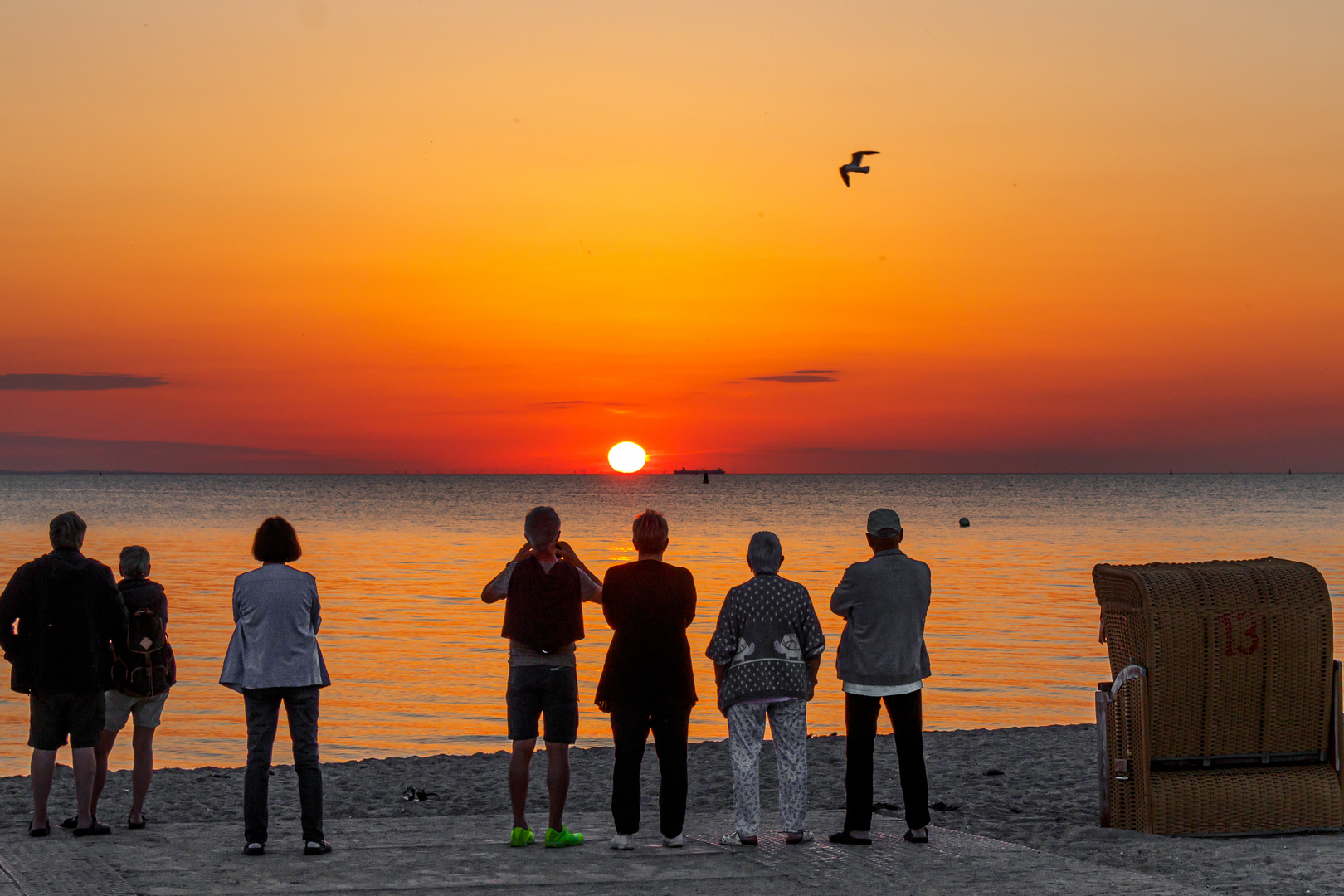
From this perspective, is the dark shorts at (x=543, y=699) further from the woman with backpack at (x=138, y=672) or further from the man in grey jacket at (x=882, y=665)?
the woman with backpack at (x=138, y=672)

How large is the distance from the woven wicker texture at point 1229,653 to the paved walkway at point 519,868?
135 cm

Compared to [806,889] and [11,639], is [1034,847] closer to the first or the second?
[806,889]

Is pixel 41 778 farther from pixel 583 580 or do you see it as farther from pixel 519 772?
pixel 583 580

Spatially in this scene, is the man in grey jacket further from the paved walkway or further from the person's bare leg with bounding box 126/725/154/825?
the person's bare leg with bounding box 126/725/154/825

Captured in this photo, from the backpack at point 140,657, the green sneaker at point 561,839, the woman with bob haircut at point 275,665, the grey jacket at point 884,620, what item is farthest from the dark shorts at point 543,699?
the backpack at point 140,657

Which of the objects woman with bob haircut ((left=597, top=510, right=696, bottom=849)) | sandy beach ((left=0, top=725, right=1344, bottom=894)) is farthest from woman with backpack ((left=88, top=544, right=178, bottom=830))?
woman with bob haircut ((left=597, top=510, right=696, bottom=849))

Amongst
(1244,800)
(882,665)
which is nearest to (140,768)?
(882,665)

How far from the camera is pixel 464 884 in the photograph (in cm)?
640

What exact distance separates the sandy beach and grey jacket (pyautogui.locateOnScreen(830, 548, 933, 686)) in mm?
966

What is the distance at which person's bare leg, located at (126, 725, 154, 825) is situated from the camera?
773cm

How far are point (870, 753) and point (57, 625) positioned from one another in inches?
180

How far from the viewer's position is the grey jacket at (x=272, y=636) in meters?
6.81

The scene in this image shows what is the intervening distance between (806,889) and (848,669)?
1.44 meters

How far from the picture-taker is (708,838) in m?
7.56
